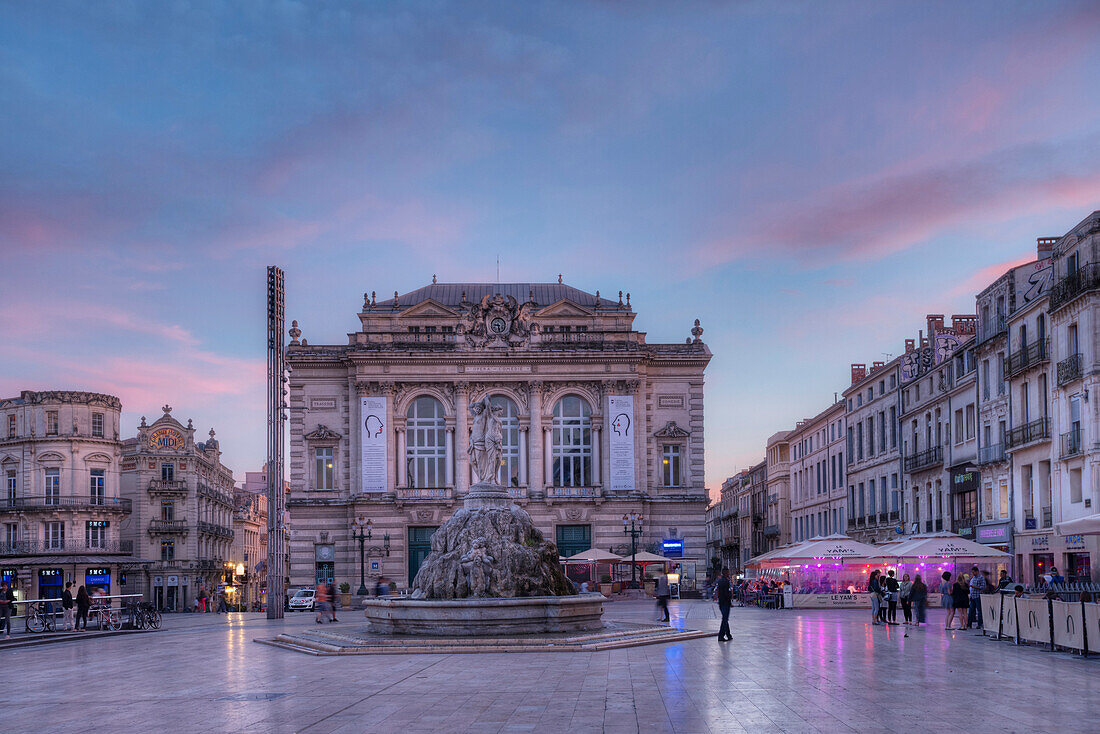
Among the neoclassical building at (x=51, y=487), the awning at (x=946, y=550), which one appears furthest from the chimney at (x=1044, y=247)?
the neoclassical building at (x=51, y=487)

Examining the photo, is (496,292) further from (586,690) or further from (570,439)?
(586,690)

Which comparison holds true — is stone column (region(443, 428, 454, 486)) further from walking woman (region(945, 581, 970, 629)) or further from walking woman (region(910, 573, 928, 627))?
walking woman (region(945, 581, 970, 629))

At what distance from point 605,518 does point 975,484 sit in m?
20.4

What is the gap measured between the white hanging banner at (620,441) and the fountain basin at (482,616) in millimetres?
35677

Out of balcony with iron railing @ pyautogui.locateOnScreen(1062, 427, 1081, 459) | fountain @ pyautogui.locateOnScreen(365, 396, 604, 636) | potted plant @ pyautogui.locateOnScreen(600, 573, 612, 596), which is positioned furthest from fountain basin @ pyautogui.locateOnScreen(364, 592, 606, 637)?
potted plant @ pyautogui.locateOnScreen(600, 573, 612, 596)

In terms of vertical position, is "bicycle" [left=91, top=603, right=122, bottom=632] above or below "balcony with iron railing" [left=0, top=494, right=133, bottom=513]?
below

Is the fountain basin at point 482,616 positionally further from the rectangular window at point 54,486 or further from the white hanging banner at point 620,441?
the rectangular window at point 54,486

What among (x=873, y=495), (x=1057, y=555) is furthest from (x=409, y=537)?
(x=1057, y=555)

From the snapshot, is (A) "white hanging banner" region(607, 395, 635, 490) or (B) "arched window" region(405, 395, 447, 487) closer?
(A) "white hanging banner" region(607, 395, 635, 490)

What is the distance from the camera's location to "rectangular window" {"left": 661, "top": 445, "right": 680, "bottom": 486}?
65062 millimetres

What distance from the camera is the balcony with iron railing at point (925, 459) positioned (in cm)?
5528

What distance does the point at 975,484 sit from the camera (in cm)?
5009

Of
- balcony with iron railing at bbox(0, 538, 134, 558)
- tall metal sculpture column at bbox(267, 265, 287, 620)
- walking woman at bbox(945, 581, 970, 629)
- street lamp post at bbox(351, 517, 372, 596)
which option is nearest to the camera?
walking woman at bbox(945, 581, 970, 629)

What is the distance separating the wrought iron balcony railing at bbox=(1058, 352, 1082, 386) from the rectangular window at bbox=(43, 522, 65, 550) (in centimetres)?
5247
